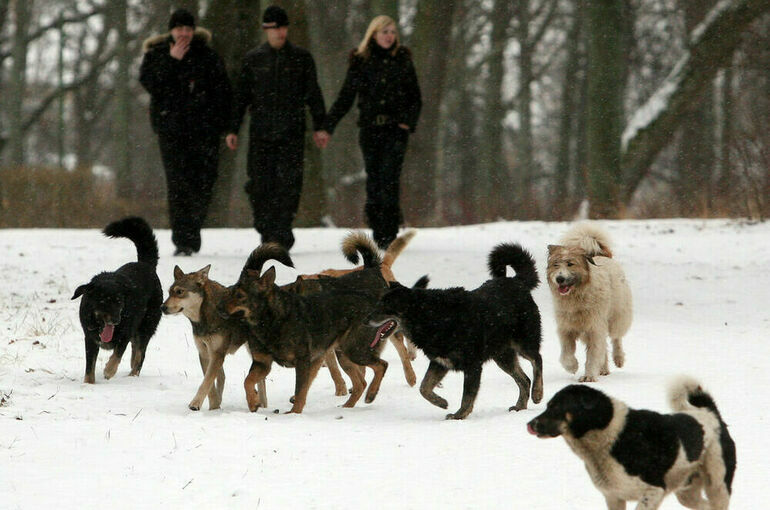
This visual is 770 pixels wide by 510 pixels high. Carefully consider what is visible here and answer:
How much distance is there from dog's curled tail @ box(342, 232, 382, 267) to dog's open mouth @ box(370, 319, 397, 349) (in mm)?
920

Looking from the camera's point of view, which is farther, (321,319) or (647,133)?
(647,133)

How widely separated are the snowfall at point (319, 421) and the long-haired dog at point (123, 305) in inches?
9.3

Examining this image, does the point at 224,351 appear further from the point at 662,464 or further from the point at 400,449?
the point at 662,464

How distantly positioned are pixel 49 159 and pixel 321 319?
5860cm

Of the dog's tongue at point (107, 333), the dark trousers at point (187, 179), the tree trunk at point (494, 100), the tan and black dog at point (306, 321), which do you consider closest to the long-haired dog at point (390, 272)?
the tan and black dog at point (306, 321)

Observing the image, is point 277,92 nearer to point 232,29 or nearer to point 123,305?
point 123,305

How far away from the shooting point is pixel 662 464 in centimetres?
443

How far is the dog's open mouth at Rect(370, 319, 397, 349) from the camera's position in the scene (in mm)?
7348

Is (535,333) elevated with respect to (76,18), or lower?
lower

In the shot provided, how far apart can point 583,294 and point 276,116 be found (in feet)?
18.7

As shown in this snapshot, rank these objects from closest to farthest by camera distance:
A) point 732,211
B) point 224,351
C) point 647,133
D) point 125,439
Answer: point 125,439
point 224,351
point 732,211
point 647,133

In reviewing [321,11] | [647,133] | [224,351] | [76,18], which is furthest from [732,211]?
[76,18]

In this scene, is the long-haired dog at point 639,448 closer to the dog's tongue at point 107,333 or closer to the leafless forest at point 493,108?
the dog's tongue at point 107,333

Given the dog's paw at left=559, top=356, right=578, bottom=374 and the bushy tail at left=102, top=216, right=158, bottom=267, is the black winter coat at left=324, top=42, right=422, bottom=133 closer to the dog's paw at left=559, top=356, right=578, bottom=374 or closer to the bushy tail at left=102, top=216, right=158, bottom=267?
the bushy tail at left=102, top=216, right=158, bottom=267
